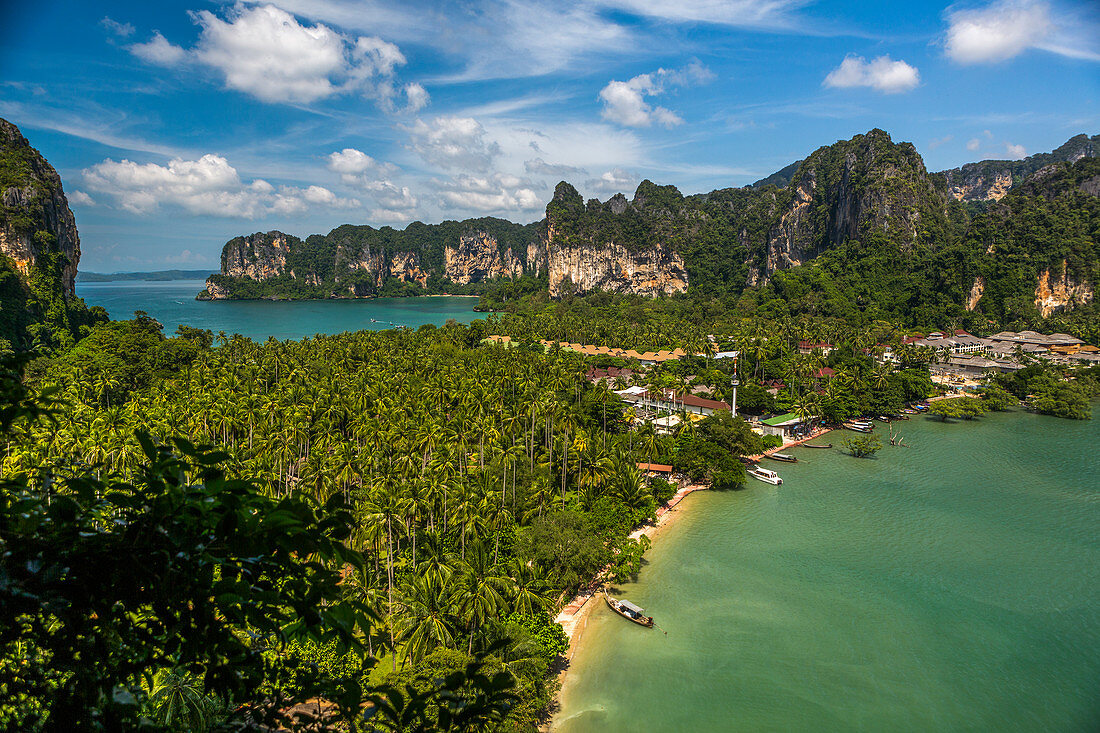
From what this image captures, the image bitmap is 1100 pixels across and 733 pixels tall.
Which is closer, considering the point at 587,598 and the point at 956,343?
the point at 587,598

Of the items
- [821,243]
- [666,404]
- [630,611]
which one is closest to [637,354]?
[666,404]

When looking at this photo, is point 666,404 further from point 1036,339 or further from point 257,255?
point 257,255

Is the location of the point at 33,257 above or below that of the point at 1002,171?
below

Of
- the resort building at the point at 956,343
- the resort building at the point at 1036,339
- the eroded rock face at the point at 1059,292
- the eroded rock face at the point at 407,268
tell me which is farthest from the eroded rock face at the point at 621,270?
the eroded rock face at the point at 407,268

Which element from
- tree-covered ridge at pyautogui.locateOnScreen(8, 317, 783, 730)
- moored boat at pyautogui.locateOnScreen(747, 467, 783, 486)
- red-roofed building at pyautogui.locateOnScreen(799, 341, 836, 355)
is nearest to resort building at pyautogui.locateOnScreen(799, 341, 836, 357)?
red-roofed building at pyautogui.locateOnScreen(799, 341, 836, 355)

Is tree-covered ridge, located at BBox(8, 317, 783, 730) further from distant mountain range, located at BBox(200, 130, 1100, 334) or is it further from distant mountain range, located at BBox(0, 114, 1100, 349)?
distant mountain range, located at BBox(200, 130, 1100, 334)

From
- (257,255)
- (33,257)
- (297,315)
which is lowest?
(297,315)
